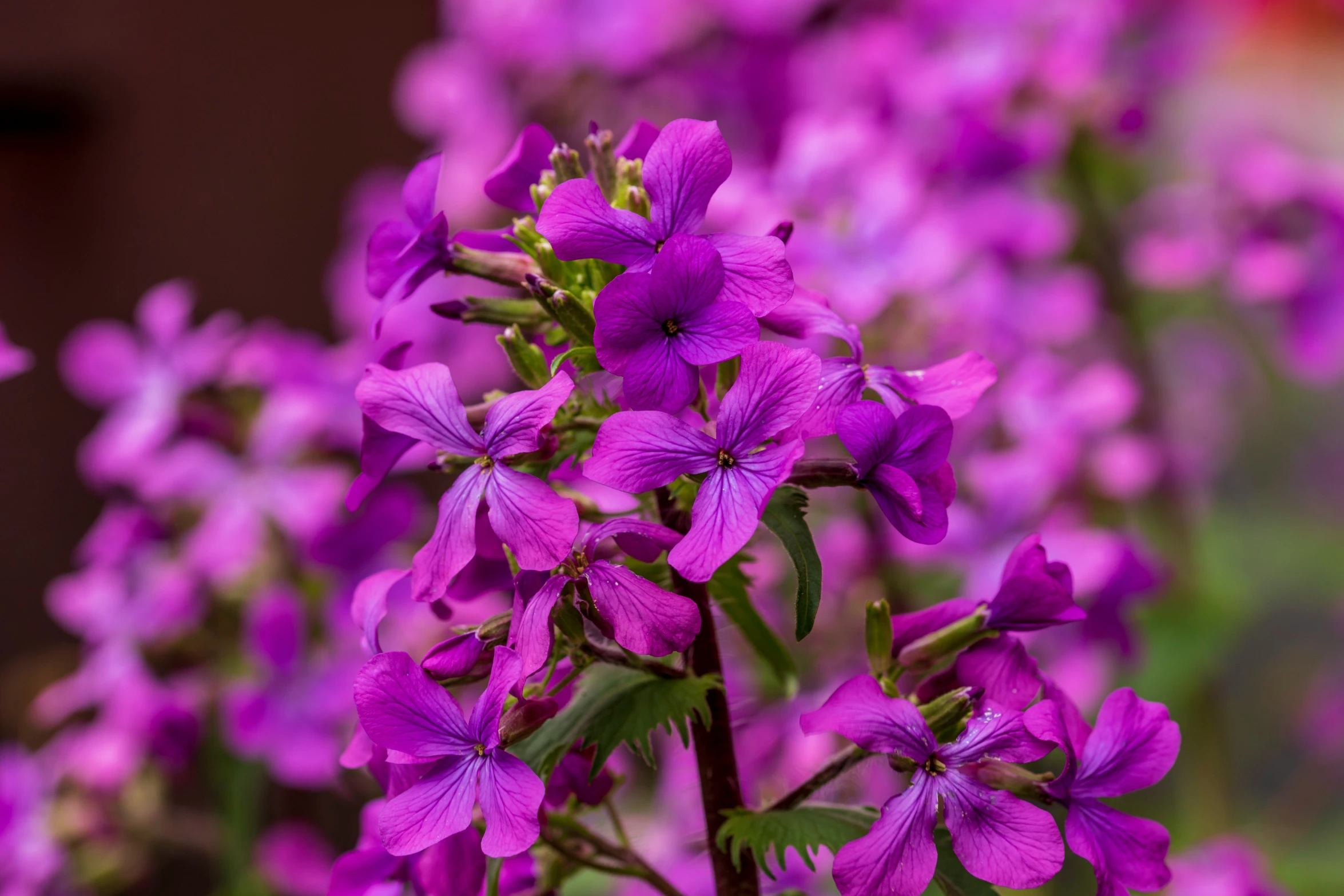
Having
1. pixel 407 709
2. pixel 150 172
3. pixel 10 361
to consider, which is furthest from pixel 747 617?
pixel 150 172

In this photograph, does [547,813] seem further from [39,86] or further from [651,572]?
[39,86]

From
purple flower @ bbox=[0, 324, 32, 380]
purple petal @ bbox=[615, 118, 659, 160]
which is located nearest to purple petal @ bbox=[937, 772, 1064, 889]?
purple petal @ bbox=[615, 118, 659, 160]

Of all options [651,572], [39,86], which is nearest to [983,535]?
[651,572]

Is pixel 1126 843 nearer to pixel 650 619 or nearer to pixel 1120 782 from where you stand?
pixel 1120 782

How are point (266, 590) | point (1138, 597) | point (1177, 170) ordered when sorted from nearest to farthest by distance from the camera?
point (1138, 597) < point (266, 590) < point (1177, 170)

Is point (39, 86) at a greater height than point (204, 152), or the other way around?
point (39, 86)

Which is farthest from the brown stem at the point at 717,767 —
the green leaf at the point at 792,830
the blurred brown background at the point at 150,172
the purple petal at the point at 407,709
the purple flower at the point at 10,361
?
the blurred brown background at the point at 150,172

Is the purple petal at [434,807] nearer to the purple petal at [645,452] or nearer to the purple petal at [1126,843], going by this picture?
the purple petal at [645,452]
